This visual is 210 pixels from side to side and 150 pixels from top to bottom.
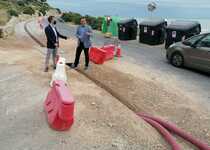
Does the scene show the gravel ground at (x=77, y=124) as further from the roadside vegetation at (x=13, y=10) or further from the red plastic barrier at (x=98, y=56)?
the roadside vegetation at (x=13, y=10)

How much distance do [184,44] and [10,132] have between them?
29.4 ft

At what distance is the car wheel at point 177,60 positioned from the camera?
1402 centimetres

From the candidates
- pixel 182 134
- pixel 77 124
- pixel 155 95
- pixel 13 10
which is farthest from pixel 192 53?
pixel 13 10

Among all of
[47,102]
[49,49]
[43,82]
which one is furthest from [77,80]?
[47,102]

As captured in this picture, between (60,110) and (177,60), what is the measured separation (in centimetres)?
868

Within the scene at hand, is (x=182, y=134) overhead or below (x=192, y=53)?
below

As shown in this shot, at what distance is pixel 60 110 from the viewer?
6.39 meters

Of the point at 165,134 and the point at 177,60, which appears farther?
the point at 177,60

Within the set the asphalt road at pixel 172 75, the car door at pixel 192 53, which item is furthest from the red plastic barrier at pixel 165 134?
the car door at pixel 192 53

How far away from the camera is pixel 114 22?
26344mm

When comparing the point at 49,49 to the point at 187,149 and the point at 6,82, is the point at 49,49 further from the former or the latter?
the point at 187,149

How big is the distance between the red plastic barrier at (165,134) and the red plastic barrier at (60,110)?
1792 mm

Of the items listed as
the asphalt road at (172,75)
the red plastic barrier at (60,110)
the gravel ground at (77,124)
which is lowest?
the asphalt road at (172,75)

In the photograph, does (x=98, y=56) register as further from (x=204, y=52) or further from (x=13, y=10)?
(x=13, y=10)
